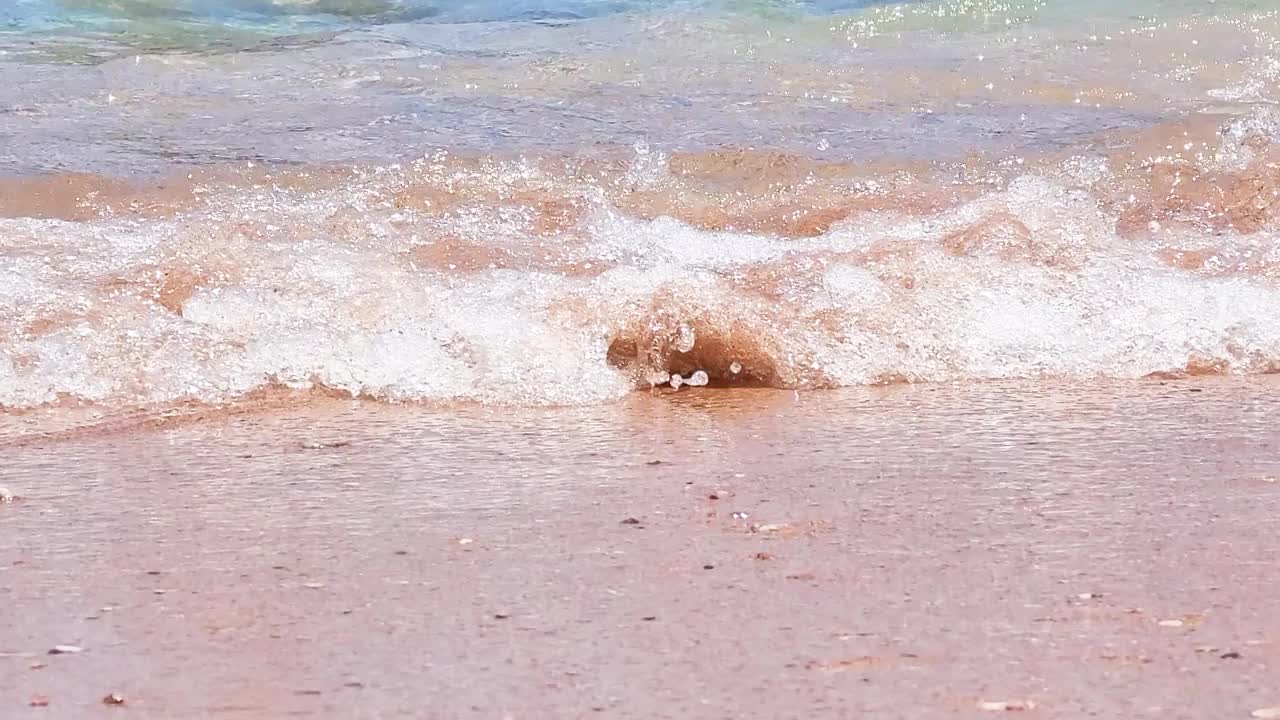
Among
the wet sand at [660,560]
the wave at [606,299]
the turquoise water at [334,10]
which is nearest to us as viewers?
the wet sand at [660,560]

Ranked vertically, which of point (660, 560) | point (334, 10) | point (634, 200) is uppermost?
point (334, 10)

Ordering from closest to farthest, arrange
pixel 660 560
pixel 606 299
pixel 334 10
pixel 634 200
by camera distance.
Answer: pixel 660 560 → pixel 606 299 → pixel 634 200 → pixel 334 10

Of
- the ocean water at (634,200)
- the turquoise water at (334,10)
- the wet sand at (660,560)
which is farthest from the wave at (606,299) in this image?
the turquoise water at (334,10)

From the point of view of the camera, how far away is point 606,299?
9.04 ft

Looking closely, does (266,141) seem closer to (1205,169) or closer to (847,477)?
(1205,169)

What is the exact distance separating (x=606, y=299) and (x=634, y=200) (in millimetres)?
1290

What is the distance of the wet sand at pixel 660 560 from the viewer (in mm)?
1321

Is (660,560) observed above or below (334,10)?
below

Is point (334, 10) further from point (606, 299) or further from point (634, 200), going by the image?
point (606, 299)

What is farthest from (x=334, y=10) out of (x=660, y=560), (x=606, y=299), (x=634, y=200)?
(x=660, y=560)

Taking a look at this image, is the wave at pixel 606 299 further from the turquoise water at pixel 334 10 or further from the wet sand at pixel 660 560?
the turquoise water at pixel 334 10

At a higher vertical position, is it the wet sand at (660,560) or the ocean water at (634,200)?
the ocean water at (634,200)

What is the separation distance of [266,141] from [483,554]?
325cm

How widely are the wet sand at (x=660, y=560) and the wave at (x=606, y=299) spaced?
161 mm
